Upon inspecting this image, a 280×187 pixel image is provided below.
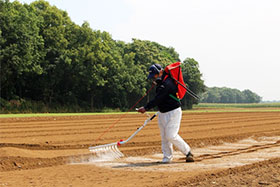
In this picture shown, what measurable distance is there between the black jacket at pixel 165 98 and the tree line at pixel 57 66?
3628cm

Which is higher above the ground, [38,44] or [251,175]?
[38,44]

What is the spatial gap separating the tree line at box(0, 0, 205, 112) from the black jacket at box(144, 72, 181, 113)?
36284mm

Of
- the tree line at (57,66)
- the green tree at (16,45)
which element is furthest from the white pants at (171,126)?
the green tree at (16,45)

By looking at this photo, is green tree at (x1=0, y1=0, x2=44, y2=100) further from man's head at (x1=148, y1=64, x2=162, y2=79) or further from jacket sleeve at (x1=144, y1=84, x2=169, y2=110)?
jacket sleeve at (x1=144, y1=84, x2=169, y2=110)

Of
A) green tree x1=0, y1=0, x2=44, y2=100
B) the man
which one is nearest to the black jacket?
the man

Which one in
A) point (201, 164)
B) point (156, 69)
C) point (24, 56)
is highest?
point (24, 56)

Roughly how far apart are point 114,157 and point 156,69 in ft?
9.39

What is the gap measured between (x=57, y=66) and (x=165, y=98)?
43.3 metres

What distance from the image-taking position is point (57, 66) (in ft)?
165

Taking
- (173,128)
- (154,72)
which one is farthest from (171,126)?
(154,72)

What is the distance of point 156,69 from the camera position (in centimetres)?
908

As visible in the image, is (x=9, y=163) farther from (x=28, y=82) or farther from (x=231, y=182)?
(x=28, y=82)

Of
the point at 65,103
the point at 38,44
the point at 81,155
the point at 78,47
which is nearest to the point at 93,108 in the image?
the point at 65,103

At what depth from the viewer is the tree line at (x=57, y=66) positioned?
4394 cm
